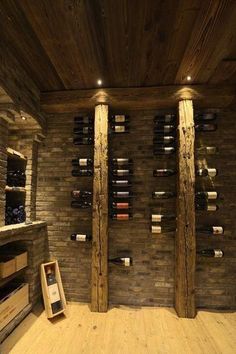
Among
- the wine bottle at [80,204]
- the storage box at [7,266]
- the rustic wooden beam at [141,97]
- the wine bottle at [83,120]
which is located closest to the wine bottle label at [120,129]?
the rustic wooden beam at [141,97]

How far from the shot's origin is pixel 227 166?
3.24 meters

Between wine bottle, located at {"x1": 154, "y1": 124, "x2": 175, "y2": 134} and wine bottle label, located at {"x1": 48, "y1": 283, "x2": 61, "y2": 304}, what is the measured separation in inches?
103

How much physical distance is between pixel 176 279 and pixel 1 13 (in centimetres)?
355

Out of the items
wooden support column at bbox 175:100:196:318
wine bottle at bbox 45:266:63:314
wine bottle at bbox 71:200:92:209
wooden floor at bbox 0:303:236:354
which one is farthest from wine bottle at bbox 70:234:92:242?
wooden support column at bbox 175:100:196:318

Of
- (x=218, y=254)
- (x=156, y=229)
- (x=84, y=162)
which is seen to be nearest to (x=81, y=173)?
(x=84, y=162)

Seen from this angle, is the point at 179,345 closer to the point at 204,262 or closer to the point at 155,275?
the point at 155,275

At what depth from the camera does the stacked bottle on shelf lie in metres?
3.02

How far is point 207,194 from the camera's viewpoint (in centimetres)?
305

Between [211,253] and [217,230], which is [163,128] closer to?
[217,230]

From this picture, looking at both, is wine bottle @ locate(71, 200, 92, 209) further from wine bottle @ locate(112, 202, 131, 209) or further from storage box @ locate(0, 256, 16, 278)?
storage box @ locate(0, 256, 16, 278)

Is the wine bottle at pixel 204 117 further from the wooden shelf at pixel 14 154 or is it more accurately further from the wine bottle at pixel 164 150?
the wooden shelf at pixel 14 154

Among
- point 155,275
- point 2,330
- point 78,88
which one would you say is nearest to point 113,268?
point 155,275

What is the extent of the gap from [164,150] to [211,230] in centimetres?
129

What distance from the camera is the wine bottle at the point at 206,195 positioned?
3.01m
